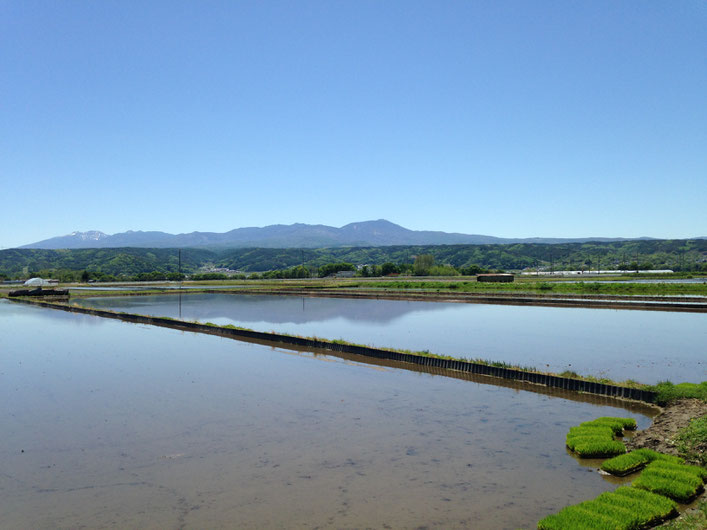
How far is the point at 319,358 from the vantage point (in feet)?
59.7

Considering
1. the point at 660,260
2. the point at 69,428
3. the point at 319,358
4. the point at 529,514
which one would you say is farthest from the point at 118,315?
the point at 660,260

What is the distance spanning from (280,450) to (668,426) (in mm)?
6827

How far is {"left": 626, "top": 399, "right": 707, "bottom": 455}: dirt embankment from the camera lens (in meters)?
8.59

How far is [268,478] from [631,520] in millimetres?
4993

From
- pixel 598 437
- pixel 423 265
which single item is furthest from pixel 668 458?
pixel 423 265

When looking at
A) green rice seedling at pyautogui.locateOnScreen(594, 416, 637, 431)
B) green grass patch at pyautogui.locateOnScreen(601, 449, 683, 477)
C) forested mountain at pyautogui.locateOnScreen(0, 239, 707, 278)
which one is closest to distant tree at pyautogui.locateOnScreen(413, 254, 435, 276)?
forested mountain at pyautogui.locateOnScreen(0, 239, 707, 278)

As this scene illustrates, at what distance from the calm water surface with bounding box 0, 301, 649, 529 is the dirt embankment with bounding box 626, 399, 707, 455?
1.19 metres

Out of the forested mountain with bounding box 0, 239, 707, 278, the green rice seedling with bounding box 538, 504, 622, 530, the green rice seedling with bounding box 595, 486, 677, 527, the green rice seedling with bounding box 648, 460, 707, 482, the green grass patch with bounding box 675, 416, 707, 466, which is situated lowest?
the green rice seedling with bounding box 538, 504, 622, 530

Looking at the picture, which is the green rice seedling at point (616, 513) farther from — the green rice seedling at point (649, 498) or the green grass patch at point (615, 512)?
the green rice seedling at point (649, 498)

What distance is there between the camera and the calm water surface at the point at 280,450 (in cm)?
713

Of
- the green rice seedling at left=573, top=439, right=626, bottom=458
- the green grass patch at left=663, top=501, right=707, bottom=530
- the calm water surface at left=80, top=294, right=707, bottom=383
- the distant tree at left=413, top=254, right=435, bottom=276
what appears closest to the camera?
the green grass patch at left=663, top=501, right=707, bottom=530

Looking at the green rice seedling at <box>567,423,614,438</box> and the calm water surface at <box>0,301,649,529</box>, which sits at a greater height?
the green rice seedling at <box>567,423,614,438</box>

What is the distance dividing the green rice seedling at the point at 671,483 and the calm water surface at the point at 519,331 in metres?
6.30

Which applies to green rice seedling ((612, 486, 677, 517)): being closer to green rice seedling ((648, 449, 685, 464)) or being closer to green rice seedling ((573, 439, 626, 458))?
green rice seedling ((648, 449, 685, 464))
